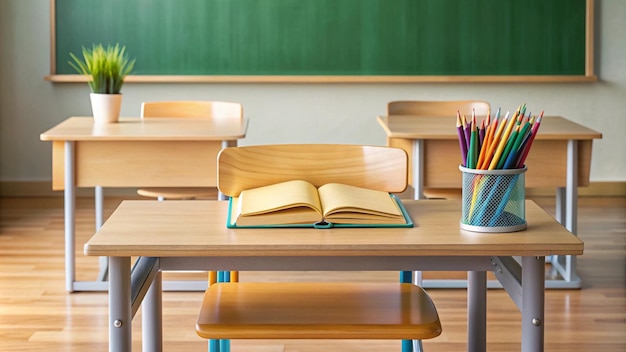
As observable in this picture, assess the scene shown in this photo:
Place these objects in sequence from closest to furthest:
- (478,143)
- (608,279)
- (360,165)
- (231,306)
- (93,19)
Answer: (478,143) < (231,306) < (360,165) < (608,279) < (93,19)

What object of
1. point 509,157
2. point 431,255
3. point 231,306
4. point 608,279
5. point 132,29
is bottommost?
point 608,279

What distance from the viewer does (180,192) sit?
4098mm

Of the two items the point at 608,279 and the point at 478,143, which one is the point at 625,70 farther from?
the point at 478,143

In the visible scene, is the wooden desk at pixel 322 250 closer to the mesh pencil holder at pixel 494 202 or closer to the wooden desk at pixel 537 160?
the mesh pencil holder at pixel 494 202

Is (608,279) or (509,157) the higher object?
(509,157)

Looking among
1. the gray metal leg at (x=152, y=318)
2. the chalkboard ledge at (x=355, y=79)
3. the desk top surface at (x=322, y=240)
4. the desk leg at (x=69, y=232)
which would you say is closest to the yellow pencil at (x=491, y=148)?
the desk top surface at (x=322, y=240)

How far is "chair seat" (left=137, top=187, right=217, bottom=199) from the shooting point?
13.4 feet

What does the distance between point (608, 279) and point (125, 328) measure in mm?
2858

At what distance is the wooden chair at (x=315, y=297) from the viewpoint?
1944 millimetres

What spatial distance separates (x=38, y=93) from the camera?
6.01m

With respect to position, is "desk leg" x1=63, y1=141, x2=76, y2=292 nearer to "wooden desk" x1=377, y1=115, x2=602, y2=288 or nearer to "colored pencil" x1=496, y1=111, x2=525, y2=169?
"wooden desk" x1=377, y1=115, x2=602, y2=288

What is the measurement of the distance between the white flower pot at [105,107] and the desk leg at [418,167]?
4.31ft

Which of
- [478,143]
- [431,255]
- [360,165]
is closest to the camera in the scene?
[431,255]

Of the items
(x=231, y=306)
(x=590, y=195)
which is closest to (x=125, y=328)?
(x=231, y=306)
